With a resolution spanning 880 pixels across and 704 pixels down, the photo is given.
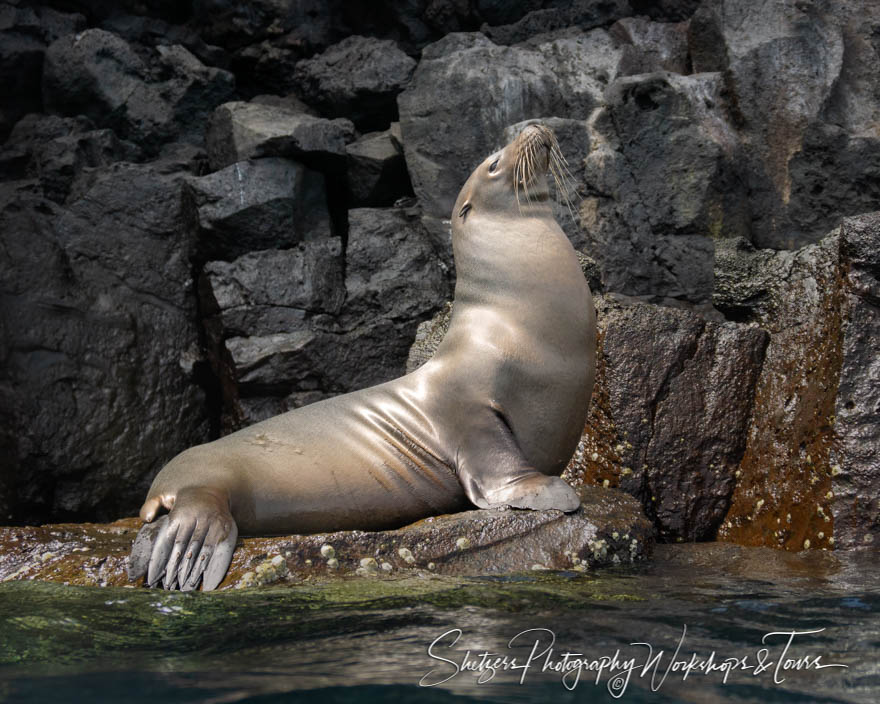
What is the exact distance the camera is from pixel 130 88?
9.42 meters

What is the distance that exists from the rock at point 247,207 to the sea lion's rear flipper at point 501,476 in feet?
14.4

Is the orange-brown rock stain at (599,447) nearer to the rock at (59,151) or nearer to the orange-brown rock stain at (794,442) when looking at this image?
the orange-brown rock stain at (794,442)

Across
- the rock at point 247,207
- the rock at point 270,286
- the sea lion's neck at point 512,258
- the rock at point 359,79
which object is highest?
the rock at point 359,79

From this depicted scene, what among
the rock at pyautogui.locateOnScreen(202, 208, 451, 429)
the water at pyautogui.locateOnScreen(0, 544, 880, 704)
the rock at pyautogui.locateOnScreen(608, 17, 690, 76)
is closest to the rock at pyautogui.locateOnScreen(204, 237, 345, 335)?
the rock at pyautogui.locateOnScreen(202, 208, 451, 429)

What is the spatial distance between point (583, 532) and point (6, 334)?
17.5ft

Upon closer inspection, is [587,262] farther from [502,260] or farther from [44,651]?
[44,651]

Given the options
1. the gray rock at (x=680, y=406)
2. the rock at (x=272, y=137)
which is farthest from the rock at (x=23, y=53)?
the gray rock at (x=680, y=406)

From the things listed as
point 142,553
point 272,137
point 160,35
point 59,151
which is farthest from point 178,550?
point 160,35

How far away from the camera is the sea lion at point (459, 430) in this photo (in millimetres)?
4074

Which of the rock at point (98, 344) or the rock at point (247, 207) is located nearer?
the rock at point (98, 344)

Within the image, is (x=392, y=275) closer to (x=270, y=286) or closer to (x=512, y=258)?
(x=270, y=286)

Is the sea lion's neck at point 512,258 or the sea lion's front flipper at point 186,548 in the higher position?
the sea lion's neck at point 512,258

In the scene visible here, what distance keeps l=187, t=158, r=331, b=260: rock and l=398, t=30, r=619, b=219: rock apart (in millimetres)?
1130

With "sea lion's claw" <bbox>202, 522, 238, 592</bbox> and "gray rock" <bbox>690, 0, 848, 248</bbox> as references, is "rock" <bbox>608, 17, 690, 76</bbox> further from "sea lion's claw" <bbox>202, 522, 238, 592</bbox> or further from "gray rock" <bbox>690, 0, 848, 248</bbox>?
"sea lion's claw" <bbox>202, 522, 238, 592</bbox>
